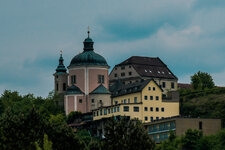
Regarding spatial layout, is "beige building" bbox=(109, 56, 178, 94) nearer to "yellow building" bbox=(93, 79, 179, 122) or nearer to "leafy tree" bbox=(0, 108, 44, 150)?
"yellow building" bbox=(93, 79, 179, 122)

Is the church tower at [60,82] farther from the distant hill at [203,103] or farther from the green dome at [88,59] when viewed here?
the distant hill at [203,103]

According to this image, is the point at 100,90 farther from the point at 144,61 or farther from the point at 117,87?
the point at 144,61

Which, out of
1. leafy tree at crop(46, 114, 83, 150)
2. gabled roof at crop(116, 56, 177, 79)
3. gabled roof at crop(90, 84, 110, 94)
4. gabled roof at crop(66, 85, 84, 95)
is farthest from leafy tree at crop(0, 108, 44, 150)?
gabled roof at crop(116, 56, 177, 79)

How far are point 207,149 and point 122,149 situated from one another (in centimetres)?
4590

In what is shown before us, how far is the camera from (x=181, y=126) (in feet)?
454

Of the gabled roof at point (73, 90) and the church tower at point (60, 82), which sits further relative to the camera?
the church tower at point (60, 82)

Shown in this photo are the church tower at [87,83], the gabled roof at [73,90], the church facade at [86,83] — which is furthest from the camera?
the gabled roof at [73,90]

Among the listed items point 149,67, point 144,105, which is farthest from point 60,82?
point 144,105

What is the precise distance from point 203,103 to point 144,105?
12.1 meters

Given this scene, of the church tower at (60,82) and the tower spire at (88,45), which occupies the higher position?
the tower spire at (88,45)

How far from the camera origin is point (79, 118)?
159750 millimetres

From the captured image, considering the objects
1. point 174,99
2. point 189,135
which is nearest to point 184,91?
point 174,99

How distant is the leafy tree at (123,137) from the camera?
8444cm

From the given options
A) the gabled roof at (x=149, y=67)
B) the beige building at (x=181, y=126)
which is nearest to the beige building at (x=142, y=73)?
the gabled roof at (x=149, y=67)
